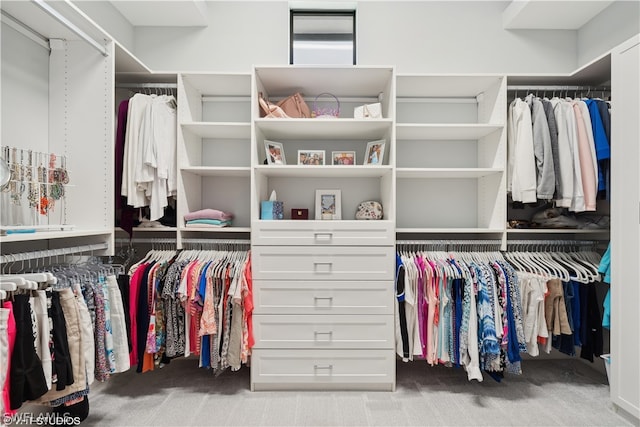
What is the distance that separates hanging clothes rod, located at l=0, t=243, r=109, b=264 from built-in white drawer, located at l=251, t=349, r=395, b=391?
44.9 inches

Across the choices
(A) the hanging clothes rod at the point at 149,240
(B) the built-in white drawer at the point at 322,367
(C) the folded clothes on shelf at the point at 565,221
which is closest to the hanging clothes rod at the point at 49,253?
(A) the hanging clothes rod at the point at 149,240

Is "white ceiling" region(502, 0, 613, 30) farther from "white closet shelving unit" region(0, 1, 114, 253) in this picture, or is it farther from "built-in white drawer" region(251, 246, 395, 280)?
"white closet shelving unit" region(0, 1, 114, 253)

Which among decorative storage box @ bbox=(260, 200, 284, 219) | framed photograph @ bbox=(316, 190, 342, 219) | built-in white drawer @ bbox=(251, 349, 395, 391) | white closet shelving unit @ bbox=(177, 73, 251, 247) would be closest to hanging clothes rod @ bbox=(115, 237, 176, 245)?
white closet shelving unit @ bbox=(177, 73, 251, 247)

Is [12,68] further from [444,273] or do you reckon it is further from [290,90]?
[444,273]

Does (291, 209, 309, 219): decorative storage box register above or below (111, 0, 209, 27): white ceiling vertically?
below

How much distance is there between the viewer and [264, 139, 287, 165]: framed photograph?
2.79 m

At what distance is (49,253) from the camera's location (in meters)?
1.75

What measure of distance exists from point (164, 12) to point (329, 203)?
1899 millimetres

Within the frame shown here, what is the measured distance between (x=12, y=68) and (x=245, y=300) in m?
1.79

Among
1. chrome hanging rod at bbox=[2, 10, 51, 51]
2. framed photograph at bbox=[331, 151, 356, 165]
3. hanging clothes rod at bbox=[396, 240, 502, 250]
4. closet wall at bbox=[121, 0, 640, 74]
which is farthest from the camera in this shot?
closet wall at bbox=[121, 0, 640, 74]

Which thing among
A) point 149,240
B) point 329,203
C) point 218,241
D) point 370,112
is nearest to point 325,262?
point 329,203

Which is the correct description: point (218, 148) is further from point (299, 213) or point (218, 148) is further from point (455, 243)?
point (455, 243)

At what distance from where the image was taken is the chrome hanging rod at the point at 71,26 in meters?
1.77

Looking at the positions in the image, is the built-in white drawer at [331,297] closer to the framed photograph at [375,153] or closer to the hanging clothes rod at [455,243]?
the hanging clothes rod at [455,243]
